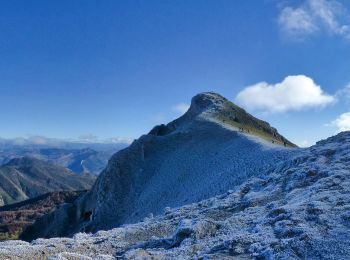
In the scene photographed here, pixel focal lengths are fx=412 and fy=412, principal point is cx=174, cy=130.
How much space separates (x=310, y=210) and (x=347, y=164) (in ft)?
50.8

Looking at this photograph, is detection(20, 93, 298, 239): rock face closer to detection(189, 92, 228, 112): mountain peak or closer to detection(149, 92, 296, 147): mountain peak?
detection(149, 92, 296, 147): mountain peak

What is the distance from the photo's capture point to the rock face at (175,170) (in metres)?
62.0

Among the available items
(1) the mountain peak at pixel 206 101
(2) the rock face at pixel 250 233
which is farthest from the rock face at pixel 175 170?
(2) the rock face at pixel 250 233

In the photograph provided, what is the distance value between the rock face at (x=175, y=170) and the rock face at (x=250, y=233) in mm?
15415

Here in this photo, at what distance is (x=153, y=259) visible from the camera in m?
25.4

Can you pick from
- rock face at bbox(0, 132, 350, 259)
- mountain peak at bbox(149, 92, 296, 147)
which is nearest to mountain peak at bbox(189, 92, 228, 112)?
mountain peak at bbox(149, 92, 296, 147)

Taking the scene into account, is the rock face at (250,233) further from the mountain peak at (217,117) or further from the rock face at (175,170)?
the mountain peak at (217,117)

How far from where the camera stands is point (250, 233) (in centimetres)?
2786

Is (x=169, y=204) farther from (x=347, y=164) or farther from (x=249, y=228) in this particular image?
(x=249, y=228)

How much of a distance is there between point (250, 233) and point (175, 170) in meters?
50.5

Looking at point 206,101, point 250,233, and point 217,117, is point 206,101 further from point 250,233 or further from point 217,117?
point 250,233

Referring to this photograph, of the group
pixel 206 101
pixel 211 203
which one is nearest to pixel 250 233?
pixel 211 203

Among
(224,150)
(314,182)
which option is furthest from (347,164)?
(224,150)

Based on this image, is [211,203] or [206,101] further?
[206,101]
